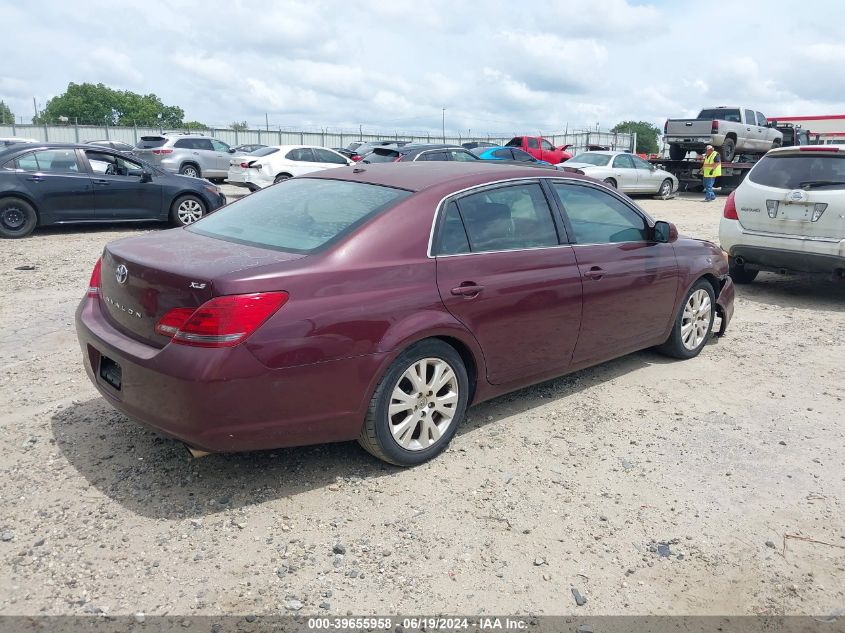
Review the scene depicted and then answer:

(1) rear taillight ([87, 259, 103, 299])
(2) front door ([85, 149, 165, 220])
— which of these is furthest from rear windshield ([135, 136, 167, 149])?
(1) rear taillight ([87, 259, 103, 299])

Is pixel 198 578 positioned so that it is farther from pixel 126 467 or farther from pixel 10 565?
pixel 126 467

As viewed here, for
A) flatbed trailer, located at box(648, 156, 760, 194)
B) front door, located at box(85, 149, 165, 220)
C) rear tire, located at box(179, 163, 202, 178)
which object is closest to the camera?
front door, located at box(85, 149, 165, 220)

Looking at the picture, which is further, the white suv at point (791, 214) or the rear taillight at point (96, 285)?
the white suv at point (791, 214)

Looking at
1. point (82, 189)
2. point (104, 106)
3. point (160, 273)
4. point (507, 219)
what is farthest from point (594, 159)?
point (104, 106)

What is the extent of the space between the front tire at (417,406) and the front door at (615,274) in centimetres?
113

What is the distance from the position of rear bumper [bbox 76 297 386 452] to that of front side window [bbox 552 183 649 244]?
1923 millimetres

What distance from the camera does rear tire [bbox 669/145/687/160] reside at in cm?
2290

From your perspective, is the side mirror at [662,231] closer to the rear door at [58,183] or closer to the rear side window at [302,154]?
the rear door at [58,183]

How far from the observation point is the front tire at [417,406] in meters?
3.57

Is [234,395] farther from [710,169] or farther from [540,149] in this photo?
[540,149]

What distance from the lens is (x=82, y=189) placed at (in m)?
11.3

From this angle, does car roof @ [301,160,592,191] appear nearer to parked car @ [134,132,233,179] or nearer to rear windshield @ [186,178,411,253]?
rear windshield @ [186,178,411,253]

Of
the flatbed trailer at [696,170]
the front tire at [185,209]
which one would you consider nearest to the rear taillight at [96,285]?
the front tire at [185,209]

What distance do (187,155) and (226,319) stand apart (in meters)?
20.6
